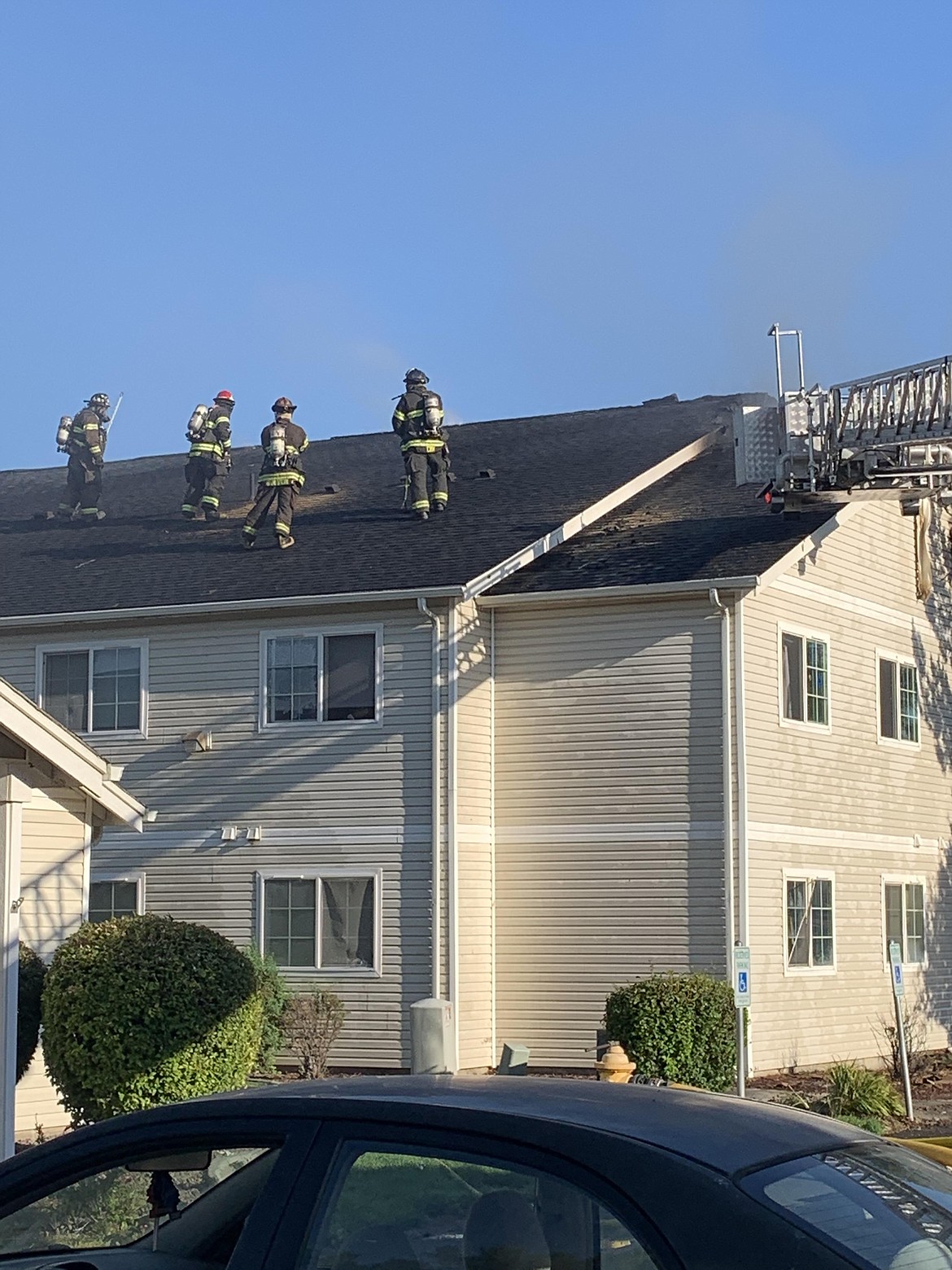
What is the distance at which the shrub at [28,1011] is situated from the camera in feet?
43.1

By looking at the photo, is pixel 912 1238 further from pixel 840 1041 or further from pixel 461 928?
pixel 840 1041

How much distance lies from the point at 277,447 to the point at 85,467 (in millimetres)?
4569

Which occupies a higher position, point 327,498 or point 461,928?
point 327,498

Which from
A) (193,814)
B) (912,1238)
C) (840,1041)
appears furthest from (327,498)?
(912,1238)

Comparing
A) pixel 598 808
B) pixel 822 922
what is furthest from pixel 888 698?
pixel 598 808

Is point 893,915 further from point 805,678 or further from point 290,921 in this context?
point 290,921

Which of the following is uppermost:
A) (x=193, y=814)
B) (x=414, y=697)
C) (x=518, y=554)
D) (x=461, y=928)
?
(x=518, y=554)

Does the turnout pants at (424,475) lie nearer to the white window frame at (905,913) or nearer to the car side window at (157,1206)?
the white window frame at (905,913)

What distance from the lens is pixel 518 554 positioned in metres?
21.5

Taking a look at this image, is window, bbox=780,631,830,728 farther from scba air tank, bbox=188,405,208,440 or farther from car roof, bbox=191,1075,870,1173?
car roof, bbox=191,1075,870,1173

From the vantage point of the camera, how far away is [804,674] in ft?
72.4

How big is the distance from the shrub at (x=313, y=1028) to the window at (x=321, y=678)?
135 inches

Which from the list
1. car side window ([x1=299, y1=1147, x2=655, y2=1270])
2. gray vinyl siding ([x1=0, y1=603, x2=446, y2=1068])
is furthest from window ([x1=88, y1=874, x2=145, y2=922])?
car side window ([x1=299, y1=1147, x2=655, y2=1270])

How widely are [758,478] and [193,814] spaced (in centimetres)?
815
